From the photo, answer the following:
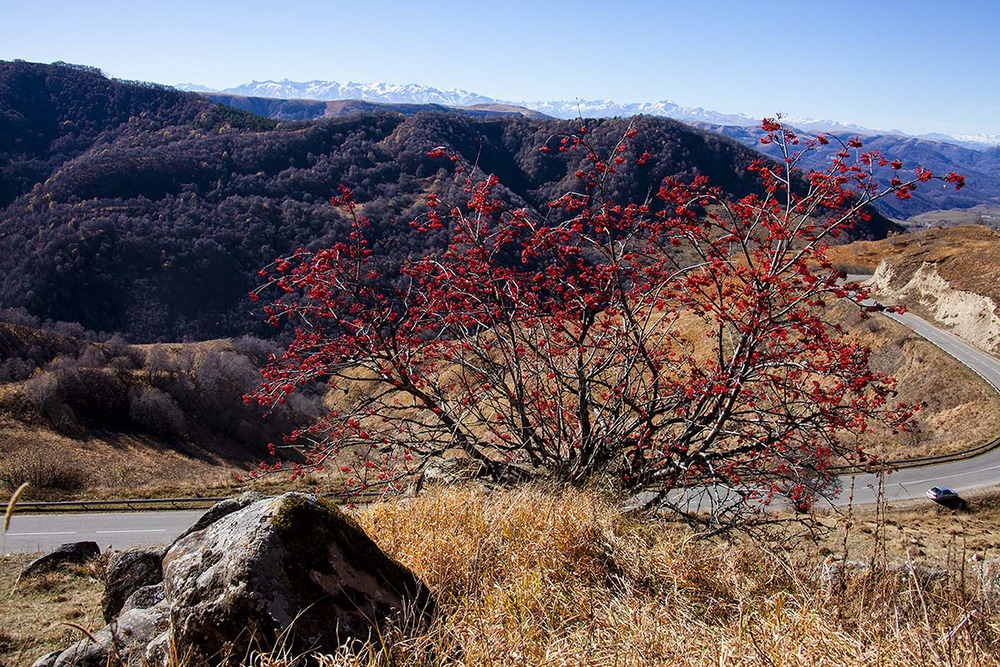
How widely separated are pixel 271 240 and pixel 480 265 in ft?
251

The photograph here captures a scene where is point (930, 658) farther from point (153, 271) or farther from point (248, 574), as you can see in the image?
point (153, 271)

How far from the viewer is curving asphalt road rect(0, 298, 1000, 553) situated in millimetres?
12930

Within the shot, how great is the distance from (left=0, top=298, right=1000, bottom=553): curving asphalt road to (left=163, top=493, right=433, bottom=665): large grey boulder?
6.74 m

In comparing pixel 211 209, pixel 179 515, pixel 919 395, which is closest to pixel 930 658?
pixel 179 515

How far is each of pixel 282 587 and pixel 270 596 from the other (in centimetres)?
7

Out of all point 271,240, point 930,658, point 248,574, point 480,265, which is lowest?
point 271,240

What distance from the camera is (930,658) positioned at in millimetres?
2652

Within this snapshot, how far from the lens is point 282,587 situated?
3305mm

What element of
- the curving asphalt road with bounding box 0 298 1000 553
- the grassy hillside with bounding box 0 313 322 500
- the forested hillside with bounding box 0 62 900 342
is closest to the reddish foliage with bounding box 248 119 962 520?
the curving asphalt road with bounding box 0 298 1000 553

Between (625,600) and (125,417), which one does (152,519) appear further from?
(125,417)

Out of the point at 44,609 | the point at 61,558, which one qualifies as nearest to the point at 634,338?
the point at 44,609

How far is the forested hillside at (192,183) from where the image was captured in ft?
219

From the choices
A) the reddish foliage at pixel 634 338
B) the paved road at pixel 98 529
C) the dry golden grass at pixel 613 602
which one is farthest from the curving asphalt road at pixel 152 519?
the dry golden grass at pixel 613 602

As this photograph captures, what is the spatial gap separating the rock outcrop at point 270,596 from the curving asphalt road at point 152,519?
22.2 ft
